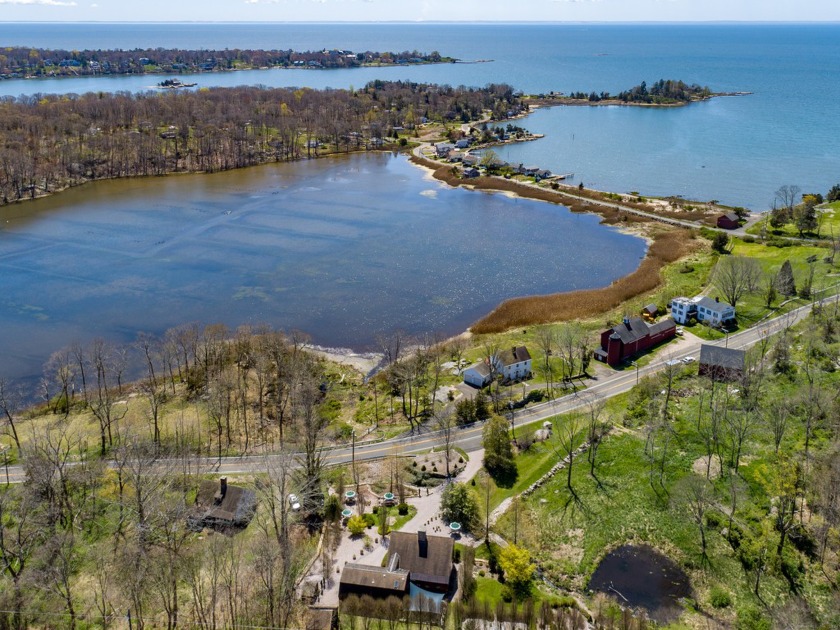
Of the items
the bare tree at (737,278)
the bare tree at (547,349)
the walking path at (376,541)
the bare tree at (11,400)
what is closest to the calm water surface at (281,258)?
the bare tree at (11,400)

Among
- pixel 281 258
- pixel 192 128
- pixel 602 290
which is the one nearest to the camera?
pixel 602 290

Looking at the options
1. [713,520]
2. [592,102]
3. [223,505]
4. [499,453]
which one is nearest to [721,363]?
[713,520]

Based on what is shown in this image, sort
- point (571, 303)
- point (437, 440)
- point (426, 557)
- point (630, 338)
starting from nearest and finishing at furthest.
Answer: point (426, 557), point (437, 440), point (630, 338), point (571, 303)

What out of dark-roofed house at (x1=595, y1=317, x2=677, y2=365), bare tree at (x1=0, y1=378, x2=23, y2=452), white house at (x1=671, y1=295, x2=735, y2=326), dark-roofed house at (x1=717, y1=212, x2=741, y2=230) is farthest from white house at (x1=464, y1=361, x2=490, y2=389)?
dark-roofed house at (x1=717, y1=212, x2=741, y2=230)

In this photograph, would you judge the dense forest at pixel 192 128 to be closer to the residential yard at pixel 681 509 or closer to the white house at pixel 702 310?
the white house at pixel 702 310

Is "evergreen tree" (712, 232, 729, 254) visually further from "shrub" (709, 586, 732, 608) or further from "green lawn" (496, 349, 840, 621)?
"shrub" (709, 586, 732, 608)

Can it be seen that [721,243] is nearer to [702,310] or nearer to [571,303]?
[702,310]

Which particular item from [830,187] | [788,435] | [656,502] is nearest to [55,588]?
[656,502]
